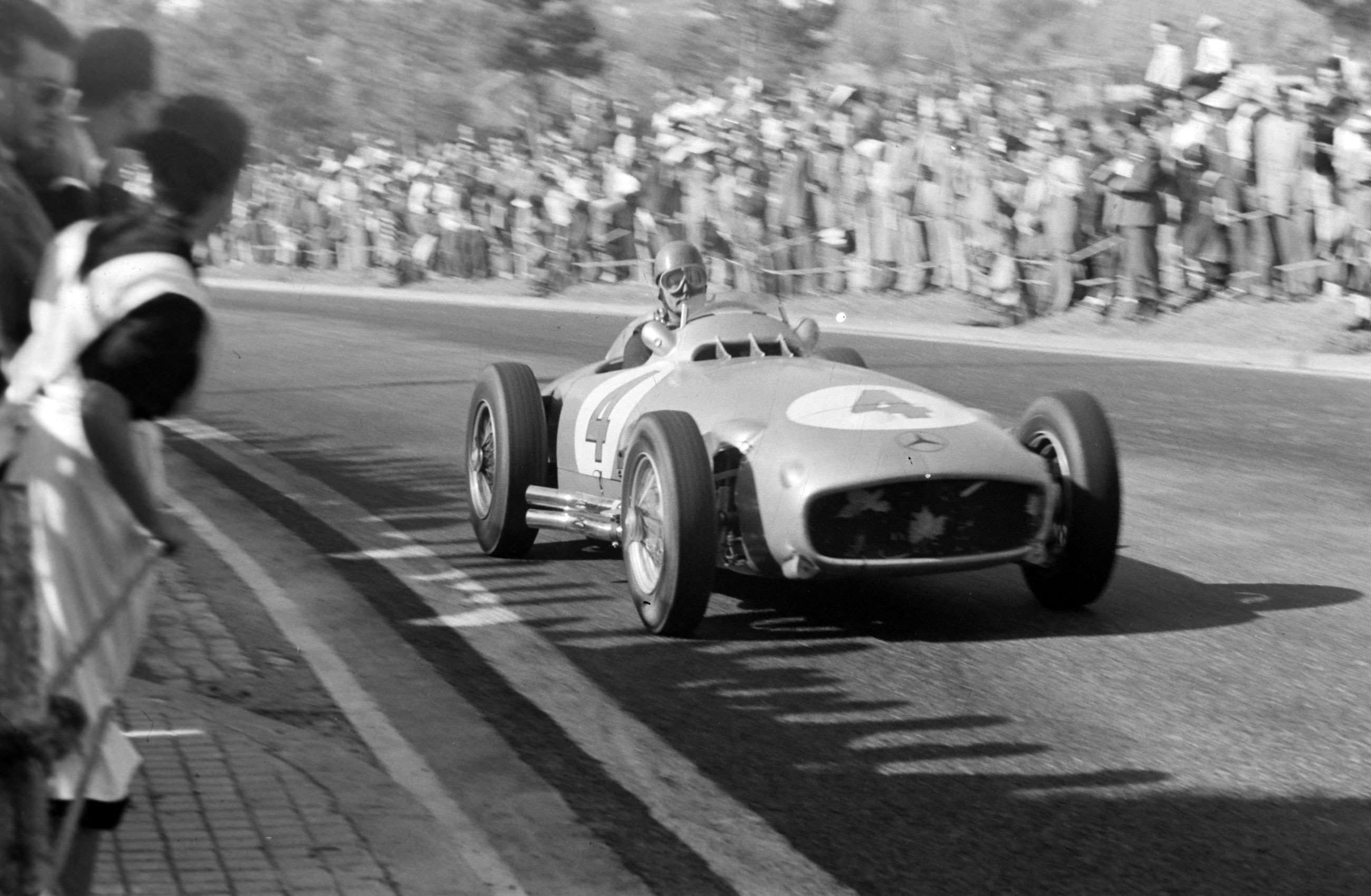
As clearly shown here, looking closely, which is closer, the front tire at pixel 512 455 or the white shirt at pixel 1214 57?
the front tire at pixel 512 455

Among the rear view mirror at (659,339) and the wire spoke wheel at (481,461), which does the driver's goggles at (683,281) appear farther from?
the wire spoke wheel at (481,461)

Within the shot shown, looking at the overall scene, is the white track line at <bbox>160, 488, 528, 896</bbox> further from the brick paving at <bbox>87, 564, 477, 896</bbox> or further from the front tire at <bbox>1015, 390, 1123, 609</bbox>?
the front tire at <bbox>1015, 390, 1123, 609</bbox>

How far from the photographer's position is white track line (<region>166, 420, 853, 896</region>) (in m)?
4.36

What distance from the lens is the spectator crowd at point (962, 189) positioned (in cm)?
1825

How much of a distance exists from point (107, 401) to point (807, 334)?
5011 mm

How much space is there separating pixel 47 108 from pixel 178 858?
187 cm

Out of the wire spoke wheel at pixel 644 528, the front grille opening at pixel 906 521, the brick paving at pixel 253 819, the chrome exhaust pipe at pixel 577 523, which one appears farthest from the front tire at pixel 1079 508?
the brick paving at pixel 253 819

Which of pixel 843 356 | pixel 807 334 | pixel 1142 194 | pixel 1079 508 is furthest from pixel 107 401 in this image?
pixel 1142 194

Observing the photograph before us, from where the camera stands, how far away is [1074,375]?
15.8 meters

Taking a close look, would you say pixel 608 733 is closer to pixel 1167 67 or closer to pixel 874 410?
pixel 874 410

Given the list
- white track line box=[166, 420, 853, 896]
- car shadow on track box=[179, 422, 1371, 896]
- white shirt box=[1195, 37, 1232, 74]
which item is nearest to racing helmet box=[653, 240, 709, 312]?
car shadow on track box=[179, 422, 1371, 896]

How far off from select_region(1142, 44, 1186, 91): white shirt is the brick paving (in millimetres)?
16747

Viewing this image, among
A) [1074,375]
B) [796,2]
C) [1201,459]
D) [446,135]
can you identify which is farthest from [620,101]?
[446,135]

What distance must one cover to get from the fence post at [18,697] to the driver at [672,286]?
18.0ft
